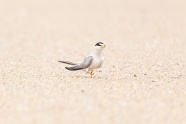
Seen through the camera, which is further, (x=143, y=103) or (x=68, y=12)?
(x=68, y=12)

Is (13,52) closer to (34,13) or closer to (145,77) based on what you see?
(145,77)

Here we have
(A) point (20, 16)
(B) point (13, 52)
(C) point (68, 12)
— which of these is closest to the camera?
(B) point (13, 52)

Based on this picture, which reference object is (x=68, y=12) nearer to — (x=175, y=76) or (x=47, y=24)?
(x=47, y=24)

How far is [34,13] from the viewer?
1767 centimetres

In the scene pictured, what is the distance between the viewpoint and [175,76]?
23.9ft

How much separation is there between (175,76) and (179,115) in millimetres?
2311

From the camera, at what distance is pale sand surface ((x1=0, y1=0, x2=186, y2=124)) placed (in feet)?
16.8

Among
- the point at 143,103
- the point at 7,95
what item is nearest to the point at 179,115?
the point at 143,103

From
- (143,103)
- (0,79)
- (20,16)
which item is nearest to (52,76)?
(0,79)

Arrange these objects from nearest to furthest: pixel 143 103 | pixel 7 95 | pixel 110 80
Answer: pixel 143 103
pixel 7 95
pixel 110 80

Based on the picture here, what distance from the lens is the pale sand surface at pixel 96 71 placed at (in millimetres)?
5113

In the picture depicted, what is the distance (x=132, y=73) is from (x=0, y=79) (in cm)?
186

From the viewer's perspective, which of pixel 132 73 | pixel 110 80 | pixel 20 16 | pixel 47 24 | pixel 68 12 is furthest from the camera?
pixel 68 12

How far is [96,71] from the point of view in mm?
7895
